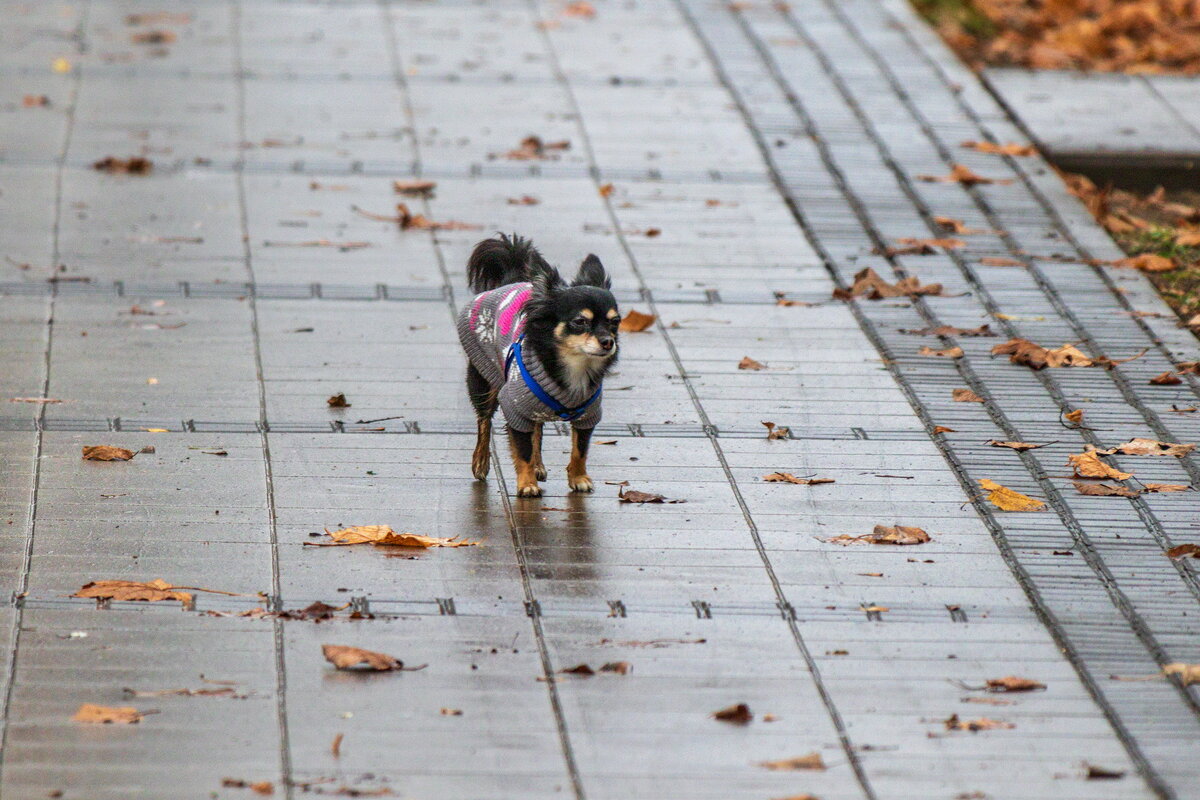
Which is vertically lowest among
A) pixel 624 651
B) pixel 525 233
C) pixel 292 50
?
pixel 292 50

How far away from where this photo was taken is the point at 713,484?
6188 mm

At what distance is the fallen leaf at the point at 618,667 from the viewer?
4781 millimetres

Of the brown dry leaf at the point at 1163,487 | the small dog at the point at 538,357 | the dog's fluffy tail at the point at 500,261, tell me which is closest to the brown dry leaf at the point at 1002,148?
the brown dry leaf at the point at 1163,487

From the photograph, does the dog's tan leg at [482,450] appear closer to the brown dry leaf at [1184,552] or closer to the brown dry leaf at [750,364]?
the brown dry leaf at [750,364]

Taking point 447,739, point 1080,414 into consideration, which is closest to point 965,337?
point 1080,414

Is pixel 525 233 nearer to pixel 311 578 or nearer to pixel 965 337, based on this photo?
pixel 965 337

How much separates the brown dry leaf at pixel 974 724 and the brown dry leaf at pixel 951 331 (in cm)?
346

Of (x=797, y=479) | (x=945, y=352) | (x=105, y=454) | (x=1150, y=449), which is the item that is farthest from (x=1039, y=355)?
(x=105, y=454)

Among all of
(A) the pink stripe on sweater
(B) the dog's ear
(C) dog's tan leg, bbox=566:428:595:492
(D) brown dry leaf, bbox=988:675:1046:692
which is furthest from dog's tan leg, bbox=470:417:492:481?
(D) brown dry leaf, bbox=988:675:1046:692

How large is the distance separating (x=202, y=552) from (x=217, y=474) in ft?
2.19

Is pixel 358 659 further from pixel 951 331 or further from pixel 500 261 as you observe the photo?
pixel 951 331

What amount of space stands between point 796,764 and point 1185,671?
4.62 feet

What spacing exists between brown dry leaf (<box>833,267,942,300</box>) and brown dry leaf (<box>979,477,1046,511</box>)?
2194 mm

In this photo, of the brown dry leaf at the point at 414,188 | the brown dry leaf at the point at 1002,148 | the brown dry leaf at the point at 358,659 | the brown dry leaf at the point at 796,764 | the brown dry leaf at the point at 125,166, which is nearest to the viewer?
the brown dry leaf at the point at 796,764
